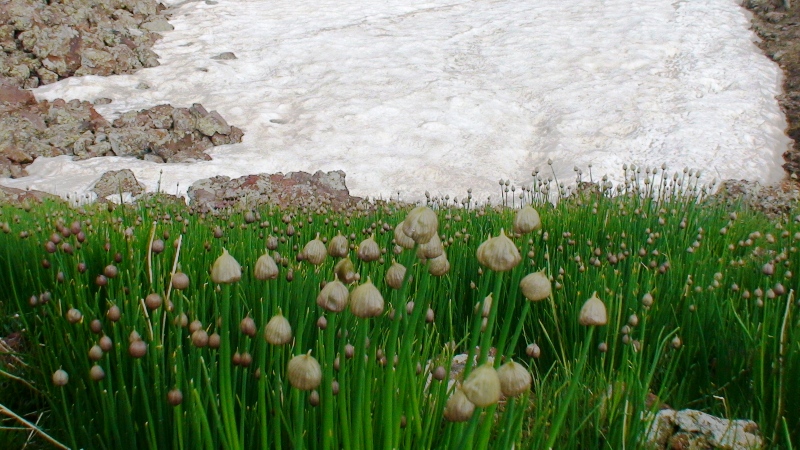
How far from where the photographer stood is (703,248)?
3.74m

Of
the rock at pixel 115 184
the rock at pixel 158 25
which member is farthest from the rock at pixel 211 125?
the rock at pixel 158 25

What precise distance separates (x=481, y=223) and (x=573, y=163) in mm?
7313

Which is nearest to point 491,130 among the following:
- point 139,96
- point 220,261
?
point 139,96

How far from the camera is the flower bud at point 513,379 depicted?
3.36 feet

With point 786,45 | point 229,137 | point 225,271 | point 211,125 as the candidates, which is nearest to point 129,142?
point 211,125

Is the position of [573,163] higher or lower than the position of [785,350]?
lower

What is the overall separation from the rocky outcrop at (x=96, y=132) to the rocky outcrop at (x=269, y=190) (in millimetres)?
2391

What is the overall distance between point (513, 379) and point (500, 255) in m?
0.21

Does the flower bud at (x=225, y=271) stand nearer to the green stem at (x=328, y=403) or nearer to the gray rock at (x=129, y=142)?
the green stem at (x=328, y=403)

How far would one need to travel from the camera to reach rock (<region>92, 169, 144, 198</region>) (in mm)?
9250

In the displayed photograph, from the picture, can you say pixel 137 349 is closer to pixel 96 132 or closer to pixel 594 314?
pixel 594 314

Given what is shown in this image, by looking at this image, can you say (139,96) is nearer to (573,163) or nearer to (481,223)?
(573,163)

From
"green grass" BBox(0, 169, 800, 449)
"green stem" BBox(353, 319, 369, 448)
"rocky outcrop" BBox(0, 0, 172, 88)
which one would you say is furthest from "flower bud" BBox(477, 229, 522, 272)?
"rocky outcrop" BBox(0, 0, 172, 88)

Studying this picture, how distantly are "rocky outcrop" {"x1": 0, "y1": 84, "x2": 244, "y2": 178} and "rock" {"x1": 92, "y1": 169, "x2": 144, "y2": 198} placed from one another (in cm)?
148
